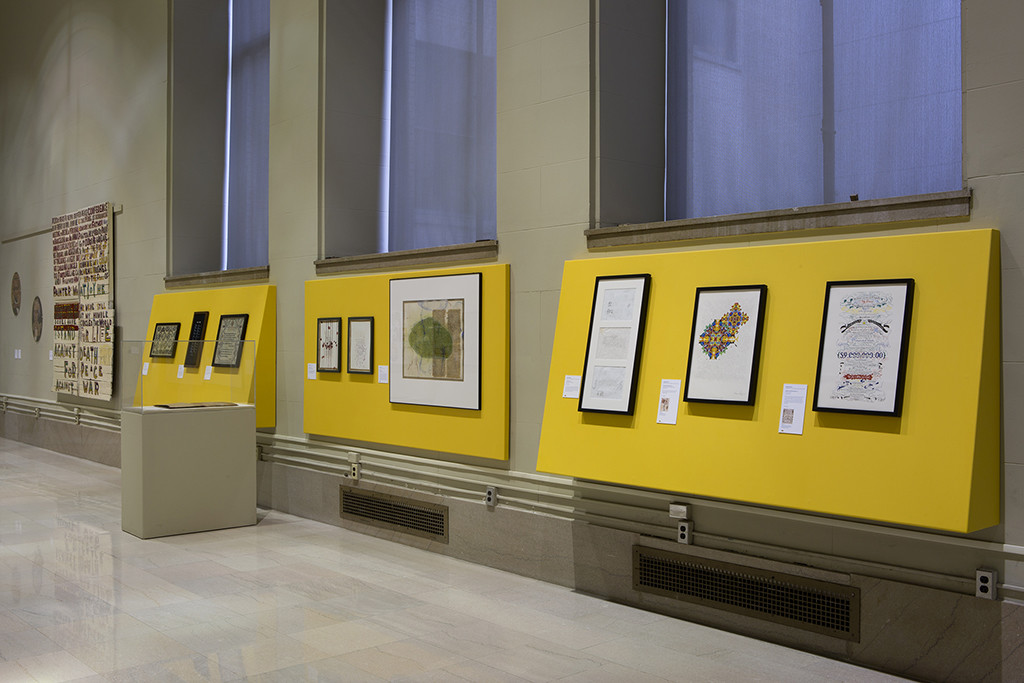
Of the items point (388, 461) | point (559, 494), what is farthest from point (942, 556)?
point (388, 461)

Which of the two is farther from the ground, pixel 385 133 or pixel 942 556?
pixel 385 133

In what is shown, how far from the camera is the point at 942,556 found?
4273 mm

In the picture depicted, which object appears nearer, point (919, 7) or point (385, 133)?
point (919, 7)

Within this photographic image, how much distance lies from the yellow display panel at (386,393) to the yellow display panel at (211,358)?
2.17 ft

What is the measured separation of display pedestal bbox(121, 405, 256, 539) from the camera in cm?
774

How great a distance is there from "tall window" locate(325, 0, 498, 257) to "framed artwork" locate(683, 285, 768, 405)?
301 centimetres

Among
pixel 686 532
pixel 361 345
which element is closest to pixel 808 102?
pixel 686 532

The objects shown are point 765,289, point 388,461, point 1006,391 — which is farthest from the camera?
point 388,461

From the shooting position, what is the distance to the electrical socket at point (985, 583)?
13.4ft

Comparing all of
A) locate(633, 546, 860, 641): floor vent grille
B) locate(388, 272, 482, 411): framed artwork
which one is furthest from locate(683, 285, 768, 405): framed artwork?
locate(388, 272, 482, 411): framed artwork

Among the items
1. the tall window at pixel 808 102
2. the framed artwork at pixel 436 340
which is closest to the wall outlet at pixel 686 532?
the framed artwork at pixel 436 340

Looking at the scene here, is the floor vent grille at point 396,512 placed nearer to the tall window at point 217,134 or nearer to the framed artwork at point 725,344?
the framed artwork at point 725,344

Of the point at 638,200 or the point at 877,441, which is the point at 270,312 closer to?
the point at 638,200

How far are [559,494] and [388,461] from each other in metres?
2.10
